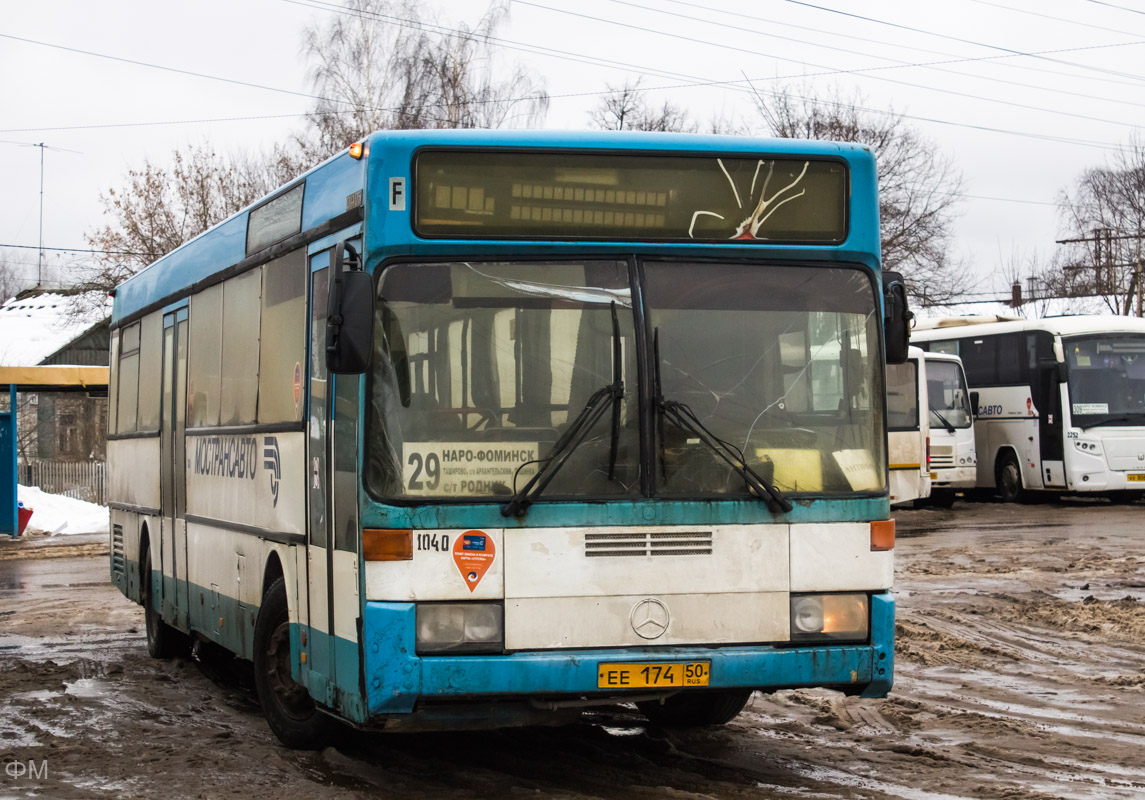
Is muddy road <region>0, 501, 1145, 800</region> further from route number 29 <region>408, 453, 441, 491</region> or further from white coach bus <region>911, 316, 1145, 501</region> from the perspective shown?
white coach bus <region>911, 316, 1145, 501</region>

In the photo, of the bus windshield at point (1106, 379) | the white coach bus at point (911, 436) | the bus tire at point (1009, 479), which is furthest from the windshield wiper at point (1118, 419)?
the white coach bus at point (911, 436)

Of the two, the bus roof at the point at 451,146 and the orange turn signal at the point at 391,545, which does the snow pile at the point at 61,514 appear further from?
the orange turn signal at the point at 391,545

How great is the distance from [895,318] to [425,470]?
7.83 ft

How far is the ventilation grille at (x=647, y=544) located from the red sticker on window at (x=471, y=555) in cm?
44

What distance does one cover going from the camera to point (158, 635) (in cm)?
1152

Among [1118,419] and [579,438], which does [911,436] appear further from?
[579,438]

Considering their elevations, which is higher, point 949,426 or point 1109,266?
point 1109,266

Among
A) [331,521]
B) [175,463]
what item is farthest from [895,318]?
[175,463]

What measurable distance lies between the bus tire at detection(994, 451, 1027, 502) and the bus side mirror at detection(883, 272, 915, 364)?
2329cm

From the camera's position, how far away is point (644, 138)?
6.76 m

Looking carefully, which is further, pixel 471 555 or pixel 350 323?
pixel 471 555

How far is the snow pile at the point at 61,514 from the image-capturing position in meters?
27.1

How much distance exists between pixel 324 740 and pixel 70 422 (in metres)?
59.8

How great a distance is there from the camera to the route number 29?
248 inches
